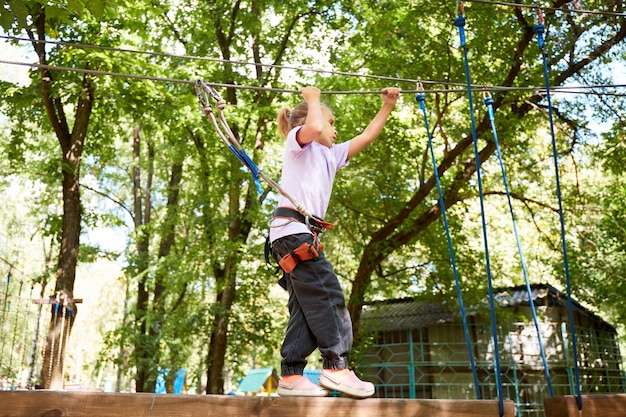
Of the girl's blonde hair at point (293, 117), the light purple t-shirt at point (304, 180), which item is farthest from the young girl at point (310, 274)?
the girl's blonde hair at point (293, 117)

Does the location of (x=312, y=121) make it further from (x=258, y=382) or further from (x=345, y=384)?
(x=258, y=382)

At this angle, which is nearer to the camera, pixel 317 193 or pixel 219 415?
pixel 219 415

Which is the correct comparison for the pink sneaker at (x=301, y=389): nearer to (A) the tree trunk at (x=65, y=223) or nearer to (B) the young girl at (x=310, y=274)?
(B) the young girl at (x=310, y=274)

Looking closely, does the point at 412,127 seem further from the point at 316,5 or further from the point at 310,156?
the point at 310,156

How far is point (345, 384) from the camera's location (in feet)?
8.56

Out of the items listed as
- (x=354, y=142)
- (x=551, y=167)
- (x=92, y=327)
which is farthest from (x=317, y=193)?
(x=92, y=327)

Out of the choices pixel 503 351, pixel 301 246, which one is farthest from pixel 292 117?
pixel 503 351

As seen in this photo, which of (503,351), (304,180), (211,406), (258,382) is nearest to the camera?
(211,406)

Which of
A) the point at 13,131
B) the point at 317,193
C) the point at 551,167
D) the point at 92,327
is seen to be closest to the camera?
the point at 317,193

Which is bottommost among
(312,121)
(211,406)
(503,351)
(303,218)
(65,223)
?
(211,406)

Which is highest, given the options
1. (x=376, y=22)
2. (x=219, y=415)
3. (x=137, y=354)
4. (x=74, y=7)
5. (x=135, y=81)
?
(x=376, y=22)

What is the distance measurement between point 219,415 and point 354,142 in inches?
67.2

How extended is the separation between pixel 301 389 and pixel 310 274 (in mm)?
485

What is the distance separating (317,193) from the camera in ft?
9.50
